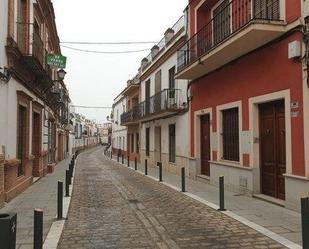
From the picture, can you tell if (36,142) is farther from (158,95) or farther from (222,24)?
(222,24)

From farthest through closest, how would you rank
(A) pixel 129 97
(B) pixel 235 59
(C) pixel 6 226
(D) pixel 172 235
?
(A) pixel 129 97 → (B) pixel 235 59 → (D) pixel 172 235 → (C) pixel 6 226

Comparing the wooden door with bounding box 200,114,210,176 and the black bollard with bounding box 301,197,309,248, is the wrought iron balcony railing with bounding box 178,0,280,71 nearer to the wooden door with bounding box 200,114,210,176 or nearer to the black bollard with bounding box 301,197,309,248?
the wooden door with bounding box 200,114,210,176

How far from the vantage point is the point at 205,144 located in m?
15.3

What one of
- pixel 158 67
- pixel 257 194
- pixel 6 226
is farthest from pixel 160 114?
pixel 6 226

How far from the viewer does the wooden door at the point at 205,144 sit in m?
15.0

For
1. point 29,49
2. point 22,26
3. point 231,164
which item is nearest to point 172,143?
point 231,164

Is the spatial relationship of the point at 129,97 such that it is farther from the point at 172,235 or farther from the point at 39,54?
the point at 172,235

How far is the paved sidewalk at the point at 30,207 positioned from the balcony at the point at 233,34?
20.1ft

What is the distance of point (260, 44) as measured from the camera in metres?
10.2

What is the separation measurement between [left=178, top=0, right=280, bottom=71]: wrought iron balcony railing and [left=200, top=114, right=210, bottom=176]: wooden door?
95.4 inches

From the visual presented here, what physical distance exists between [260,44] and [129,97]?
25.3 meters

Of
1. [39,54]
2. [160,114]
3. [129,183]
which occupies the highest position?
[39,54]

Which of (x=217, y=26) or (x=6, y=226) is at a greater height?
(x=217, y=26)

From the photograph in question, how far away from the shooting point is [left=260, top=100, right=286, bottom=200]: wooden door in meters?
9.69
